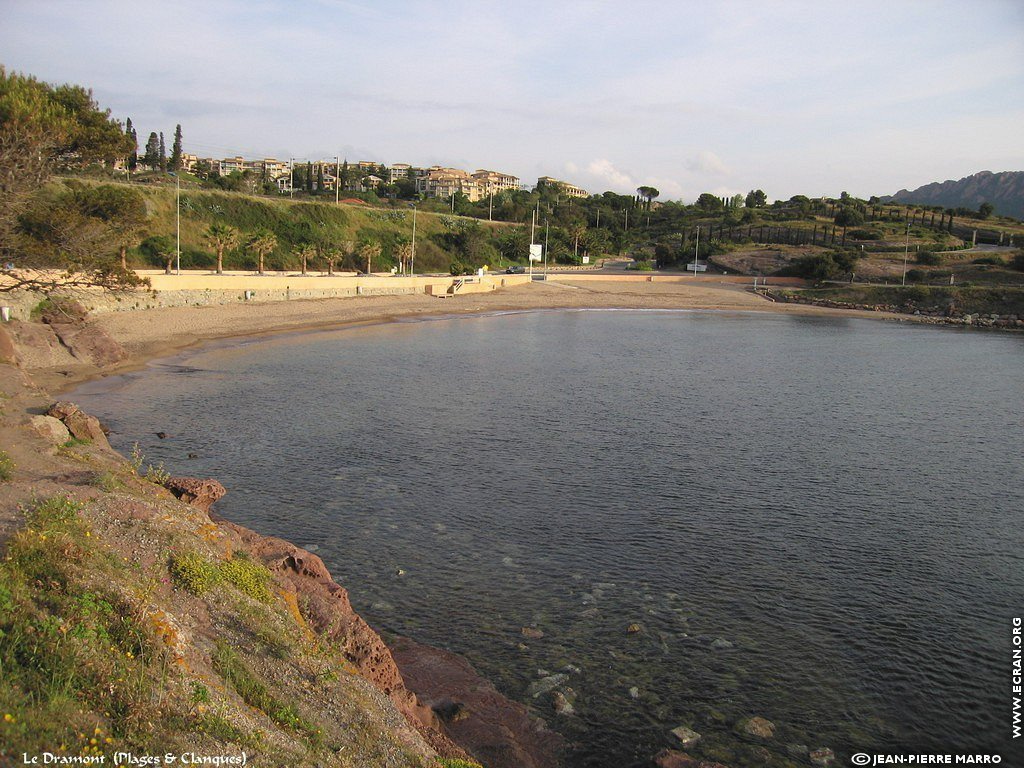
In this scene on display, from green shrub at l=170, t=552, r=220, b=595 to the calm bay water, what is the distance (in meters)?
3.90

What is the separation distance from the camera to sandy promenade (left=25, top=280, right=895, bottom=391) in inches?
1362

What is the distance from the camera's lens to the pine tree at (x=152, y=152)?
10950 cm

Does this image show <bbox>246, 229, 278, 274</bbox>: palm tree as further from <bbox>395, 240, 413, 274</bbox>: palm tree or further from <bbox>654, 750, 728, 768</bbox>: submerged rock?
<bbox>654, 750, 728, 768</bbox>: submerged rock

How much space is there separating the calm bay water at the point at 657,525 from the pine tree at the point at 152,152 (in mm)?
89343

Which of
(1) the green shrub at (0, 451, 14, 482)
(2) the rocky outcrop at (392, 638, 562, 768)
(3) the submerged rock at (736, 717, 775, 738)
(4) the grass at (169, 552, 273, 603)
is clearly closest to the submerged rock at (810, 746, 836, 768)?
(3) the submerged rock at (736, 717, 775, 738)

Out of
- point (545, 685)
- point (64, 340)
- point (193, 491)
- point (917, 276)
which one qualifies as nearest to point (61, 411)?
point (193, 491)

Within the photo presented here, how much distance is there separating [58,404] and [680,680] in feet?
44.3

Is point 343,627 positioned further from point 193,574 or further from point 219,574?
point 193,574

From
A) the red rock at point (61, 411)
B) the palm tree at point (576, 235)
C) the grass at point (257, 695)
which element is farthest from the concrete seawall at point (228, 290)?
the palm tree at point (576, 235)

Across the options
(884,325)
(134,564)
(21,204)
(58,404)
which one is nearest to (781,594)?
(134,564)

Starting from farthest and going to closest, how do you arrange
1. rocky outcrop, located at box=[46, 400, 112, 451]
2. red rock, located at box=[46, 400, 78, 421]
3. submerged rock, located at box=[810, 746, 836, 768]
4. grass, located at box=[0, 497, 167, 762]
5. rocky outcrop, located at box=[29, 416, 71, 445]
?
red rock, located at box=[46, 400, 78, 421] → rocky outcrop, located at box=[46, 400, 112, 451] → rocky outcrop, located at box=[29, 416, 71, 445] → submerged rock, located at box=[810, 746, 836, 768] → grass, located at box=[0, 497, 167, 762]

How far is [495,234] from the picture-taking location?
116 metres

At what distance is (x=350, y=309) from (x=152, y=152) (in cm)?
7921

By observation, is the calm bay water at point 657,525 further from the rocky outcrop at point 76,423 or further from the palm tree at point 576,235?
the palm tree at point 576,235
